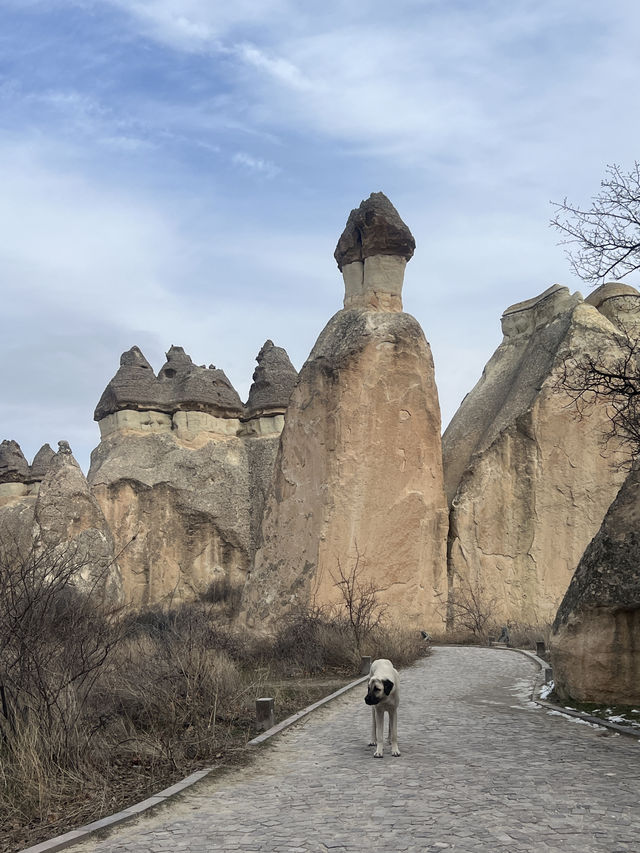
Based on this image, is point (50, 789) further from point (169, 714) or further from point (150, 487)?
point (150, 487)

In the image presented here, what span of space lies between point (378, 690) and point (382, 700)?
111 mm

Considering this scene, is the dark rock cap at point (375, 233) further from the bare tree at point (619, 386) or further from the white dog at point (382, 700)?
the white dog at point (382, 700)

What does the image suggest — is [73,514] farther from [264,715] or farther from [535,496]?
[264,715]

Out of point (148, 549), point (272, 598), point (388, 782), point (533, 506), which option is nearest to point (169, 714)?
point (388, 782)

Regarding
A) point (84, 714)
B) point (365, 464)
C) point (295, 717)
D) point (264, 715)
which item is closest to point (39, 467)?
point (365, 464)

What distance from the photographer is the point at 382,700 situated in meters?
6.55

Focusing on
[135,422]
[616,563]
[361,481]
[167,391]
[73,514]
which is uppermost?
[167,391]

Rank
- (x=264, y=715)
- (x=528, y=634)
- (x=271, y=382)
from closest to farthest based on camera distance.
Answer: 1. (x=264, y=715)
2. (x=528, y=634)
3. (x=271, y=382)

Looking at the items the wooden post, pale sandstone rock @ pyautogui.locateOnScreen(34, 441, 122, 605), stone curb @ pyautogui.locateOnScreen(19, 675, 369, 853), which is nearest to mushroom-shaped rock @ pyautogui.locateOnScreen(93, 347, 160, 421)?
pale sandstone rock @ pyautogui.locateOnScreen(34, 441, 122, 605)

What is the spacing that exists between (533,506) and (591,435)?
7.32 feet

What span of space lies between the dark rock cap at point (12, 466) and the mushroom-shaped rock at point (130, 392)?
803 centimetres

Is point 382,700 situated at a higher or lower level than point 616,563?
lower

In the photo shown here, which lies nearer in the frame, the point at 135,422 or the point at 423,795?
the point at 423,795

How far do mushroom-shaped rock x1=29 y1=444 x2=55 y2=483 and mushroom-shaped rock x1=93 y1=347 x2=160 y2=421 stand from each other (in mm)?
7407
